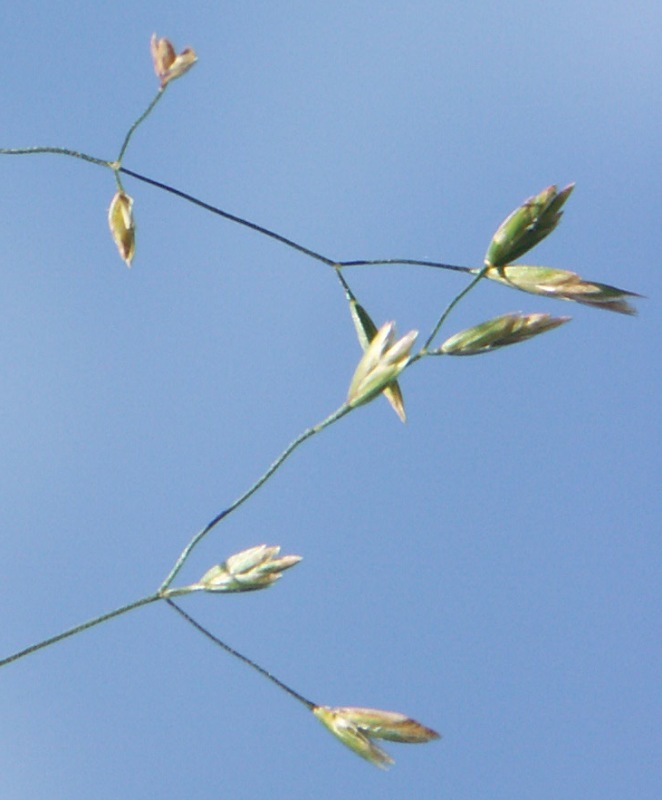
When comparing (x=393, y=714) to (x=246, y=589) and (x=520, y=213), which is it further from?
(x=520, y=213)

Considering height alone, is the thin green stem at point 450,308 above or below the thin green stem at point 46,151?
below

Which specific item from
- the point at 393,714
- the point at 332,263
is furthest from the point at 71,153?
the point at 393,714

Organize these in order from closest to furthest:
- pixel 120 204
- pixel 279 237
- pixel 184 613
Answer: pixel 184 613 < pixel 279 237 < pixel 120 204

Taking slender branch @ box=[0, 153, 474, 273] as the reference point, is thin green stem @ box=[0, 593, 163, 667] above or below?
below

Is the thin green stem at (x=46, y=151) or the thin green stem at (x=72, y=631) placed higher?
the thin green stem at (x=46, y=151)

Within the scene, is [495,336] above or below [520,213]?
below

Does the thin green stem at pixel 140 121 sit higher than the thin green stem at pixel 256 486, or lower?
higher

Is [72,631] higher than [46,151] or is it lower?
lower

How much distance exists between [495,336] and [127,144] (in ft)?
1.71

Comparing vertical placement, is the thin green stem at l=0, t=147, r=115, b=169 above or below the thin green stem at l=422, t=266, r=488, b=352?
above

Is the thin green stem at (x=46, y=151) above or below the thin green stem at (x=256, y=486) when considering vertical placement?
above

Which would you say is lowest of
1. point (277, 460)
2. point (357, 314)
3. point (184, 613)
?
point (184, 613)

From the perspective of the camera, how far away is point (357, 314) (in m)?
1.14

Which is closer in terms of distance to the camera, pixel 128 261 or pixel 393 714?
pixel 393 714
